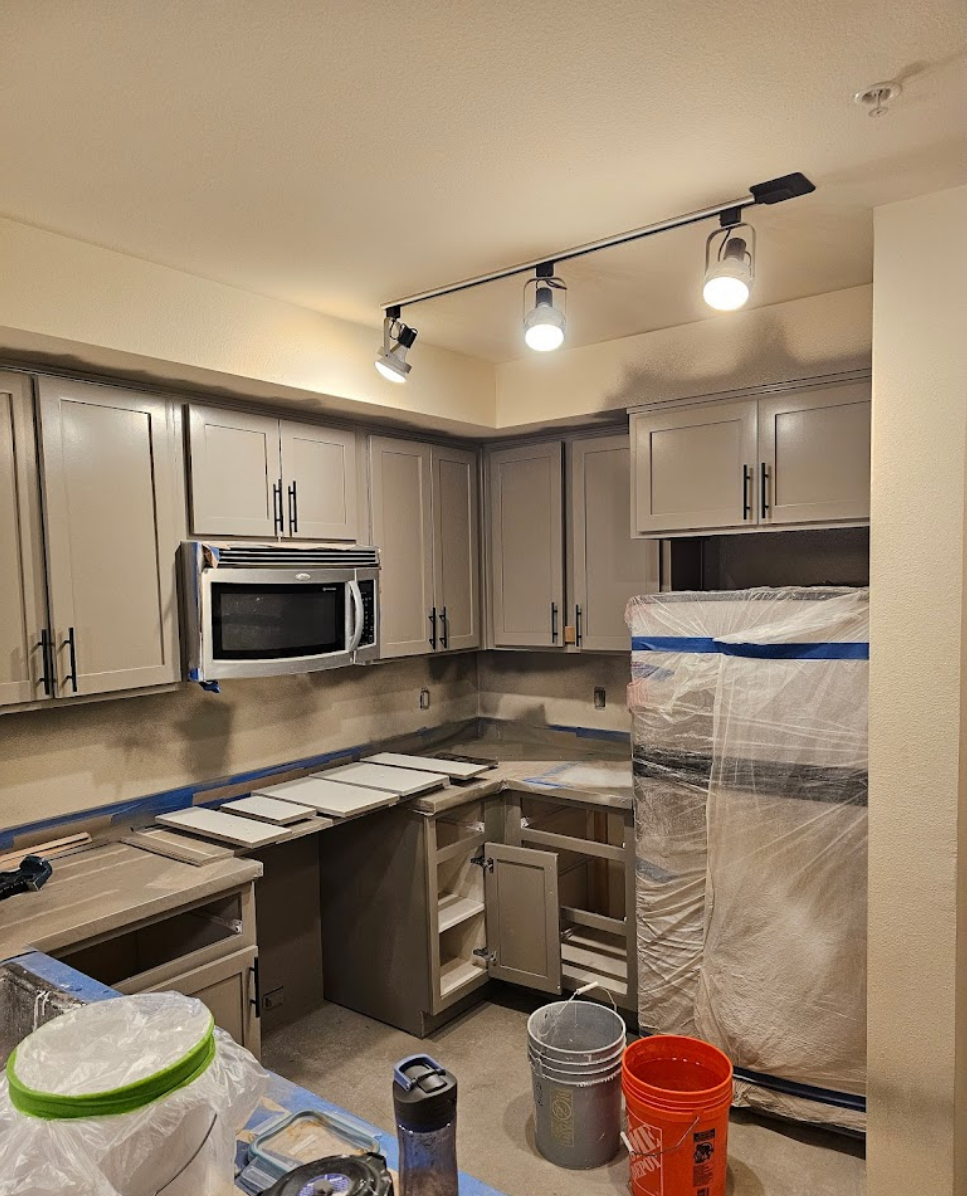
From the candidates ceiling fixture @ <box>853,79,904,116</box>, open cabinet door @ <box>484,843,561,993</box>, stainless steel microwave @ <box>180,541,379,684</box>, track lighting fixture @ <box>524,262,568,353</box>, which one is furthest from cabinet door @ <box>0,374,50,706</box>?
ceiling fixture @ <box>853,79,904,116</box>

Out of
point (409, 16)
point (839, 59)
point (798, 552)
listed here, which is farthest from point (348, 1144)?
point (798, 552)

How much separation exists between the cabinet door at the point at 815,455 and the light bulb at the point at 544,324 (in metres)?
0.94

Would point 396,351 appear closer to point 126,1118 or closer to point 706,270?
point 706,270

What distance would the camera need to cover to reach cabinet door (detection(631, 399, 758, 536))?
2.89 metres

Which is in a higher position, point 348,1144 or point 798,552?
point 798,552

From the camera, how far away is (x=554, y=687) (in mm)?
3926

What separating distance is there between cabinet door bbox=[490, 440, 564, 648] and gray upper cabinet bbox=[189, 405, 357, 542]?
83 cm

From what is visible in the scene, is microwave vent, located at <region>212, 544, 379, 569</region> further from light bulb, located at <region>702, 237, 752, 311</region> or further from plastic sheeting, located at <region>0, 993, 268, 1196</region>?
plastic sheeting, located at <region>0, 993, 268, 1196</region>

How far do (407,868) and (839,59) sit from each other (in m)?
2.71

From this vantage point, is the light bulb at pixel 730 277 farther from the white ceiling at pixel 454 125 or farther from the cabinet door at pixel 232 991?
the cabinet door at pixel 232 991

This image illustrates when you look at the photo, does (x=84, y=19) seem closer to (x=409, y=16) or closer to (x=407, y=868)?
(x=409, y=16)

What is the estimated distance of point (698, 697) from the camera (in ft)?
8.77

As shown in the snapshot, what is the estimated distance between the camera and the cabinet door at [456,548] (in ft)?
11.8

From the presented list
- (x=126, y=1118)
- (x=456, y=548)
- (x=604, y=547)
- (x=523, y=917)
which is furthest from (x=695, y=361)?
(x=126, y=1118)
